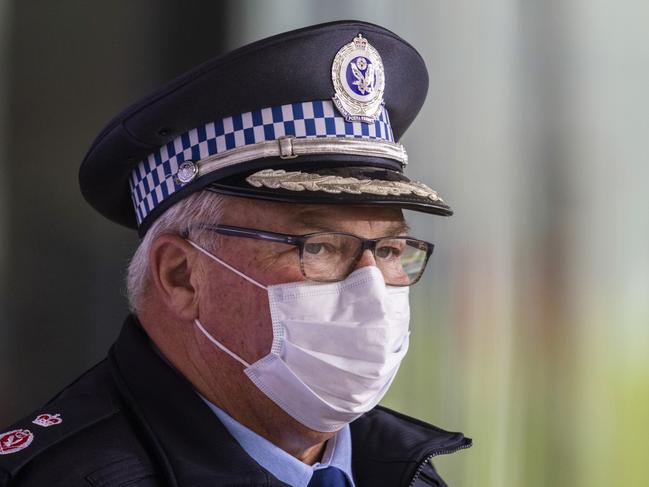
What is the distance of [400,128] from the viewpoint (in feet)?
6.10

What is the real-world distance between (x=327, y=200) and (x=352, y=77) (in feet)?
0.92

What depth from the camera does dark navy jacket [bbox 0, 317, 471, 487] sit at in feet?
4.58

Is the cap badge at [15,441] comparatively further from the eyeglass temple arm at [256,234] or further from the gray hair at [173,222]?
the eyeglass temple arm at [256,234]

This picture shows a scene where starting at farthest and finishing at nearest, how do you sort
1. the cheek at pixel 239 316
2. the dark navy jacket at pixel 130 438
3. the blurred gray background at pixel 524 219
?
the blurred gray background at pixel 524 219
the cheek at pixel 239 316
the dark navy jacket at pixel 130 438

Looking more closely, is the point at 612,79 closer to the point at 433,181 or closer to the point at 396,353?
the point at 433,181

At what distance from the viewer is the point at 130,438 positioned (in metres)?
1.47

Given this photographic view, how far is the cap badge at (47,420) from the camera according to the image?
57.9 inches

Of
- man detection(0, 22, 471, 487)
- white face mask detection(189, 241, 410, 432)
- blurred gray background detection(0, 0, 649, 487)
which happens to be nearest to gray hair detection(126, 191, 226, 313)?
man detection(0, 22, 471, 487)

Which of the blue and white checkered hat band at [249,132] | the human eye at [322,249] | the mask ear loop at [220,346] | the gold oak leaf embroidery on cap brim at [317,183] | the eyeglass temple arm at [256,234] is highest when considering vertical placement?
the blue and white checkered hat band at [249,132]

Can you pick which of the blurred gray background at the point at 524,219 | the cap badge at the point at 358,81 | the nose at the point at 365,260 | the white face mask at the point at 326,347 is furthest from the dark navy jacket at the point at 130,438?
the blurred gray background at the point at 524,219

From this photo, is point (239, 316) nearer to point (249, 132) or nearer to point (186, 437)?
point (186, 437)

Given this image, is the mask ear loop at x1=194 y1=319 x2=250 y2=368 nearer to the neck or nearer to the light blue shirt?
the neck

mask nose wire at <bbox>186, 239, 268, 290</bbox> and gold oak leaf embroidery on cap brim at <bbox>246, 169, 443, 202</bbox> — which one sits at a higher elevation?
gold oak leaf embroidery on cap brim at <bbox>246, 169, 443, 202</bbox>

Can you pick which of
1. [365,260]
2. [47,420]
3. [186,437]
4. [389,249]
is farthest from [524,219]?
[47,420]
